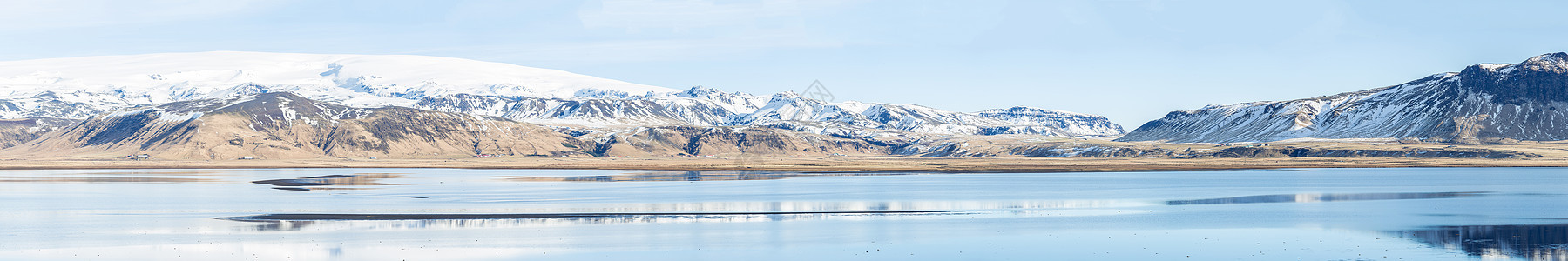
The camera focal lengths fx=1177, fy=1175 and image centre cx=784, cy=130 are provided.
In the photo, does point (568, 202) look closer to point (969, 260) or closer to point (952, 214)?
point (952, 214)

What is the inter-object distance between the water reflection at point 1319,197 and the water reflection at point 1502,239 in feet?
80.5

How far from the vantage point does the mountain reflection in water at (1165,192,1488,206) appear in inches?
3088

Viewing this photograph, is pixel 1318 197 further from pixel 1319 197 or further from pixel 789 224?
pixel 789 224

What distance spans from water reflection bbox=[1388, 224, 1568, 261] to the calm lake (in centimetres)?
13

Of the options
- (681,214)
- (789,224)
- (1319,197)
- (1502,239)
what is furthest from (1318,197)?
(681,214)

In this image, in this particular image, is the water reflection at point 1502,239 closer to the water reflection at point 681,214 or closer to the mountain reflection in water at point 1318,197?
the water reflection at point 681,214

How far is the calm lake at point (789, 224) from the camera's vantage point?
1726 inches

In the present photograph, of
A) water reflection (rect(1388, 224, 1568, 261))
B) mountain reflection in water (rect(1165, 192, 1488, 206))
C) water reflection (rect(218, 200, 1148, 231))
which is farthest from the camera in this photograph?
mountain reflection in water (rect(1165, 192, 1488, 206))

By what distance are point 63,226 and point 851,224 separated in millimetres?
37582

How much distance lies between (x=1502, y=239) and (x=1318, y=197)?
38048 millimetres

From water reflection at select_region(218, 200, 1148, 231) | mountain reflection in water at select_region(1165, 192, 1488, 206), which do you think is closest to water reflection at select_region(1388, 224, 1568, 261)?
water reflection at select_region(218, 200, 1148, 231)

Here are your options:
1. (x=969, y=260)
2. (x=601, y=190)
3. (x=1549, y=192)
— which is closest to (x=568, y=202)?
(x=601, y=190)

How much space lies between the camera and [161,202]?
7806 cm

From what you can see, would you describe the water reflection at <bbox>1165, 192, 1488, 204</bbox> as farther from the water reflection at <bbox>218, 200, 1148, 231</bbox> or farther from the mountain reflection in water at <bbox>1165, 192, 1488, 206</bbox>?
the water reflection at <bbox>218, 200, 1148, 231</bbox>
